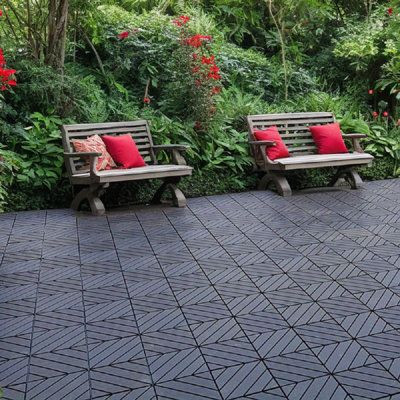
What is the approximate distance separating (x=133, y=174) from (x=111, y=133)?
1.07 m

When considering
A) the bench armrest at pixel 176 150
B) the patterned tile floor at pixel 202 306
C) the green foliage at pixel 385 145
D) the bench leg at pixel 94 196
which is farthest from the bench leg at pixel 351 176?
the bench leg at pixel 94 196

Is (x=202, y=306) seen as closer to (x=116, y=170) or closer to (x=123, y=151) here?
(x=116, y=170)

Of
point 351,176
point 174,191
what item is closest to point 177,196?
point 174,191

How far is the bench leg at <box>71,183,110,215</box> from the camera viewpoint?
20.0ft

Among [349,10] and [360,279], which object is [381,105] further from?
[360,279]

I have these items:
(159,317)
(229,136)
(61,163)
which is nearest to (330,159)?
(229,136)

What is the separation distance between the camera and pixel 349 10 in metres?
11.4

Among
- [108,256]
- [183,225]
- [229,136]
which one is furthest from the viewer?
[229,136]

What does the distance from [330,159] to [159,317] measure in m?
3.96

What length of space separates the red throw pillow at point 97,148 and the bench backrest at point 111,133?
0.11 meters

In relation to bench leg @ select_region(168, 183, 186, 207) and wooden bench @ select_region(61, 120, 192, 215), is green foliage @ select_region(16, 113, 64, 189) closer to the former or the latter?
wooden bench @ select_region(61, 120, 192, 215)

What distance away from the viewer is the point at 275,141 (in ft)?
23.6

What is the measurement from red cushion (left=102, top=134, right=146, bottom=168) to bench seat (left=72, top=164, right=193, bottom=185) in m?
0.16

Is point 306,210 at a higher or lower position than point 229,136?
lower
